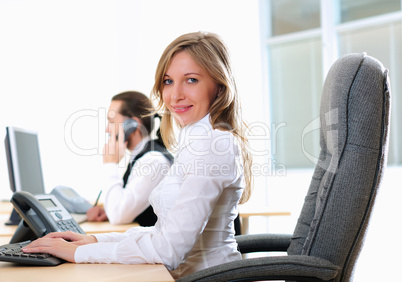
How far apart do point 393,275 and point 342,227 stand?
8.31ft

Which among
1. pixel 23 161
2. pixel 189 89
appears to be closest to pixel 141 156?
pixel 23 161

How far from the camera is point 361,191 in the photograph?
39.8 inches

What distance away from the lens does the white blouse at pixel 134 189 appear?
2066 millimetres

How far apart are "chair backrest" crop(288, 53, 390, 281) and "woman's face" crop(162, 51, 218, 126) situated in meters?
0.37

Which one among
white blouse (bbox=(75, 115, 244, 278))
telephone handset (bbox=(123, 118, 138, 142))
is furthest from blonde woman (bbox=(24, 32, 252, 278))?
telephone handset (bbox=(123, 118, 138, 142))

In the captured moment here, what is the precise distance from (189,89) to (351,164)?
0.50 metres

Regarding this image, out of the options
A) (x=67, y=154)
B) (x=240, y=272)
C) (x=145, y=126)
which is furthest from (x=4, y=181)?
(x=240, y=272)

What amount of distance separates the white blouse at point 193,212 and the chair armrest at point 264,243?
0.73ft

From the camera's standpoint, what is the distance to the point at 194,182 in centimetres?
106

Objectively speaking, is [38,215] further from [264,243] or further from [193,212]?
[264,243]

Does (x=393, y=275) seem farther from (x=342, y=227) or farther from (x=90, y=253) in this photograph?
(x=90, y=253)

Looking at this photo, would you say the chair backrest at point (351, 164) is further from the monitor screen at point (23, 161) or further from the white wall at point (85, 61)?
the white wall at point (85, 61)

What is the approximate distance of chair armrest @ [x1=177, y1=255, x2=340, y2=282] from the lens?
38.2 inches

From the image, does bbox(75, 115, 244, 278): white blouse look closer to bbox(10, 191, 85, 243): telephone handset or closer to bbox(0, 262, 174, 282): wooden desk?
Answer: bbox(0, 262, 174, 282): wooden desk
